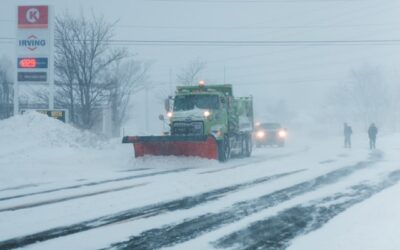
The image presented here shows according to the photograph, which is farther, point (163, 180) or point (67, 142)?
point (67, 142)

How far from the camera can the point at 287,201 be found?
10.7m

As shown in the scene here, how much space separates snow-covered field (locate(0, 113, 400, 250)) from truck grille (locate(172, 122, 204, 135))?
1.18 metres

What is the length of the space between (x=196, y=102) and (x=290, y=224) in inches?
506

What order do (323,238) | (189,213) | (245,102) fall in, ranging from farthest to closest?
(245,102) → (189,213) → (323,238)

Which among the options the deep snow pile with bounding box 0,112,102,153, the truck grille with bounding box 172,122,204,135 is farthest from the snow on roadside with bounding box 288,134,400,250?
the deep snow pile with bounding box 0,112,102,153

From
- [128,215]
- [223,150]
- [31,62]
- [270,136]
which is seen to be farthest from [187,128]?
[270,136]

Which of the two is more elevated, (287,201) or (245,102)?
(245,102)

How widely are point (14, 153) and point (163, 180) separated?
7.47 m

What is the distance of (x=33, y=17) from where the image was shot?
83.9 ft

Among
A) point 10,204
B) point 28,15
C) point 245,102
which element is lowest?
point 10,204

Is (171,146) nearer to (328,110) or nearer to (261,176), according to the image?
(261,176)

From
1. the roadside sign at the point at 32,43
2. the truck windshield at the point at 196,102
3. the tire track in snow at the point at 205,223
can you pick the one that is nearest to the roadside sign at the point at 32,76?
the roadside sign at the point at 32,43

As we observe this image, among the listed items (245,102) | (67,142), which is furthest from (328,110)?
(67,142)

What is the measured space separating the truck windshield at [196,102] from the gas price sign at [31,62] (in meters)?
7.95
